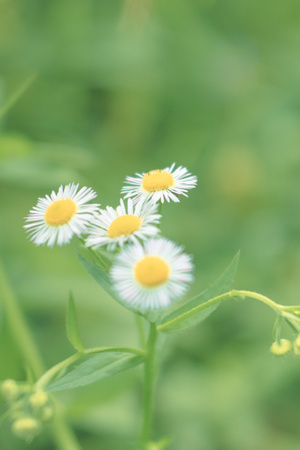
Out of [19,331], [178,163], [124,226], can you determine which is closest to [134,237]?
[124,226]

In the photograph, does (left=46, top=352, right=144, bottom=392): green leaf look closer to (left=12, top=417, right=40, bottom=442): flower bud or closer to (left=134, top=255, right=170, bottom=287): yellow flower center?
(left=12, top=417, right=40, bottom=442): flower bud

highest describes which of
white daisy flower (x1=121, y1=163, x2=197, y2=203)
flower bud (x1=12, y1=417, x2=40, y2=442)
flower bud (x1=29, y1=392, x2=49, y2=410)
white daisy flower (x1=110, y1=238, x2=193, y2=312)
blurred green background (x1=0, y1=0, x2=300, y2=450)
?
blurred green background (x1=0, y1=0, x2=300, y2=450)

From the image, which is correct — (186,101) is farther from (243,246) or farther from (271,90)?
(243,246)

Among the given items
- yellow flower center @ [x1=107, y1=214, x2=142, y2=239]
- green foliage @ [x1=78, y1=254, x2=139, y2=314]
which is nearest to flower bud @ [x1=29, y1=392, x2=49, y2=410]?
green foliage @ [x1=78, y1=254, x2=139, y2=314]

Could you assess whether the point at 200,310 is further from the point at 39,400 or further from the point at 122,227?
the point at 39,400

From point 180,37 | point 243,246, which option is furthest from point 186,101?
point 243,246

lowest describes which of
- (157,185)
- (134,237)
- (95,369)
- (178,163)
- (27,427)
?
(27,427)

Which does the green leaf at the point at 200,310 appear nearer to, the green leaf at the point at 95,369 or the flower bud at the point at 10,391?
the green leaf at the point at 95,369
